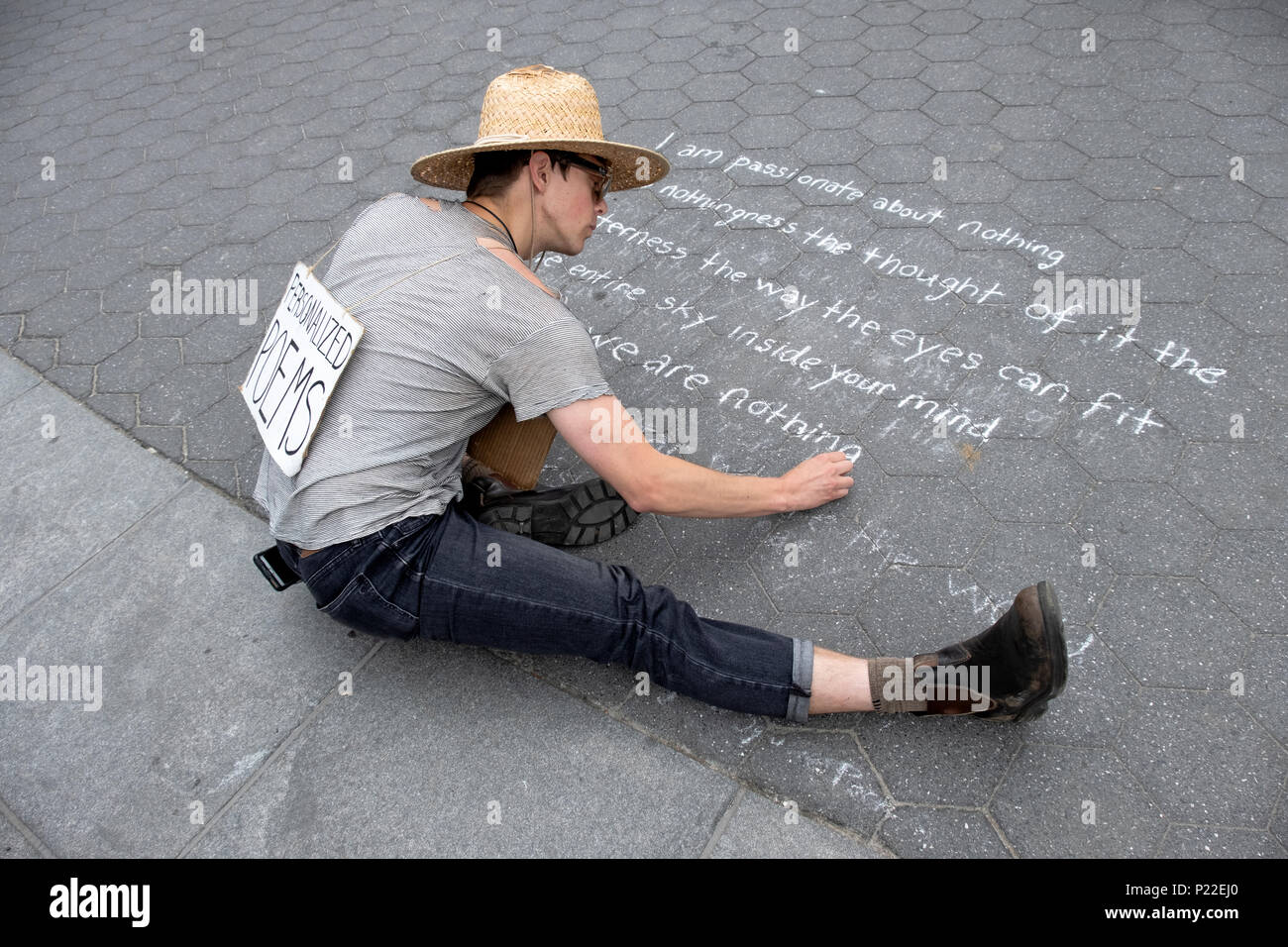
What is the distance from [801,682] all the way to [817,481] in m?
0.66

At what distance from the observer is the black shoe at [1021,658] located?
70.7 inches

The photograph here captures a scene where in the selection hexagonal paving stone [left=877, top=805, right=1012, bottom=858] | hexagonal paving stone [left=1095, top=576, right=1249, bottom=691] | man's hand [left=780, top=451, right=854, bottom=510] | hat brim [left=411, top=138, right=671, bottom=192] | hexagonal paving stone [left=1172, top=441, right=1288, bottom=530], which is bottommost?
hexagonal paving stone [left=877, top=805, right=1012, bottom=858]

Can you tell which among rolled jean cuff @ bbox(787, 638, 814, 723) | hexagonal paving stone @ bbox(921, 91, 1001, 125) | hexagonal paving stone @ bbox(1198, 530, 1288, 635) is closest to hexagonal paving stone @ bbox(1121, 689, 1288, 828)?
hexagonal paving stone @ bbox(1198, 530, 1288, 635)

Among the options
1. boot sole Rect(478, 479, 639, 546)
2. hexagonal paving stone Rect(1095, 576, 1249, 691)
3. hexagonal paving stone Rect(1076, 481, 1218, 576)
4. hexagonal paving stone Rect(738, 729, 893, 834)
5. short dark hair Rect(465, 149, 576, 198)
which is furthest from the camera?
boot sole Rect(478, 479, 639, 546)

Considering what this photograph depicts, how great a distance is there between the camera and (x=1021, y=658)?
6.05 feet

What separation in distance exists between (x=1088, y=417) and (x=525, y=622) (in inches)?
74.1

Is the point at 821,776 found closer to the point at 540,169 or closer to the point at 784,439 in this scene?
the point at 784,439

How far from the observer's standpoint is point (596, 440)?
6.43ft

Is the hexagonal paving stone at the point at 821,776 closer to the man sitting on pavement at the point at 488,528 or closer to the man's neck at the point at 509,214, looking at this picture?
the man sitting on pavement at the point at 488,528

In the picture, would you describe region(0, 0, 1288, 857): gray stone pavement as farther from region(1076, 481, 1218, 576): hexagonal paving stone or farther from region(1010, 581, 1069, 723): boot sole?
region(1010, 581, 1069, 723): boot sole

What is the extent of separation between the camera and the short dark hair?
2160 mm

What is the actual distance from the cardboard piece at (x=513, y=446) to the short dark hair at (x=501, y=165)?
576mm

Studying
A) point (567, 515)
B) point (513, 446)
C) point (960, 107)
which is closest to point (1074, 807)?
point (567, 515)

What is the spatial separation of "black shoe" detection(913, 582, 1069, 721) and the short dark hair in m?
1.54
